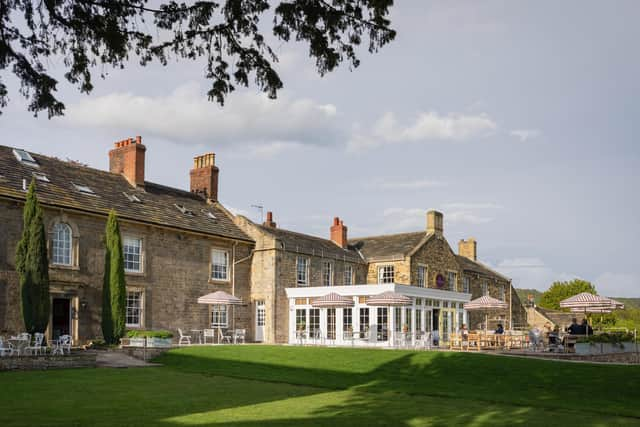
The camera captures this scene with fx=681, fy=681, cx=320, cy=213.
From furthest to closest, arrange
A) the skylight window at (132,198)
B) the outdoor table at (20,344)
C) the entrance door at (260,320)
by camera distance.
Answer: the entrance door at (260,320)
the skylight window at (132,198)
the outdoor table at (20,344)

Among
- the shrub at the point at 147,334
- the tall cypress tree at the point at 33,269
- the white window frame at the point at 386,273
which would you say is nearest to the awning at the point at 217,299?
the shrub at the point at 147,334

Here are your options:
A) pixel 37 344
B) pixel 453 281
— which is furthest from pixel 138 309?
pixel 453 281

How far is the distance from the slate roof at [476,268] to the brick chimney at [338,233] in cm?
943

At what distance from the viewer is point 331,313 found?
1315 inches

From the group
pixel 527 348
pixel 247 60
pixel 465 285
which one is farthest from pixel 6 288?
pixel 465 285

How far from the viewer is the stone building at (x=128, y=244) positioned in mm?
25172

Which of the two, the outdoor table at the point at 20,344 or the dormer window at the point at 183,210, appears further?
the dormer window at the point at 183,210

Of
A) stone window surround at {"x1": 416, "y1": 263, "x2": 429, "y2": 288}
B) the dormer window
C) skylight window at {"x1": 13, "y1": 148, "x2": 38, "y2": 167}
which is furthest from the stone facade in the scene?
stone window surround at {"x1": 416, "y1": 263, "x2": 429, "y2": 288}

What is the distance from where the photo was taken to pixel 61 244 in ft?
84.4

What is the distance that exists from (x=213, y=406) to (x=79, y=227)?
50.3ft

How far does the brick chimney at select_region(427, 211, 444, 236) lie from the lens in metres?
41.4

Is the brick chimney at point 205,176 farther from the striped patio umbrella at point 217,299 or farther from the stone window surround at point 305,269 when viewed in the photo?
the striped patio umbrella at point 217,299

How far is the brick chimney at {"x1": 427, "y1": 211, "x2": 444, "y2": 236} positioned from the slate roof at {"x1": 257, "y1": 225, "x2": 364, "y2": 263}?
15.4ft

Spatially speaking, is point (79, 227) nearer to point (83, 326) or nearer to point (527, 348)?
point (83, 326)
